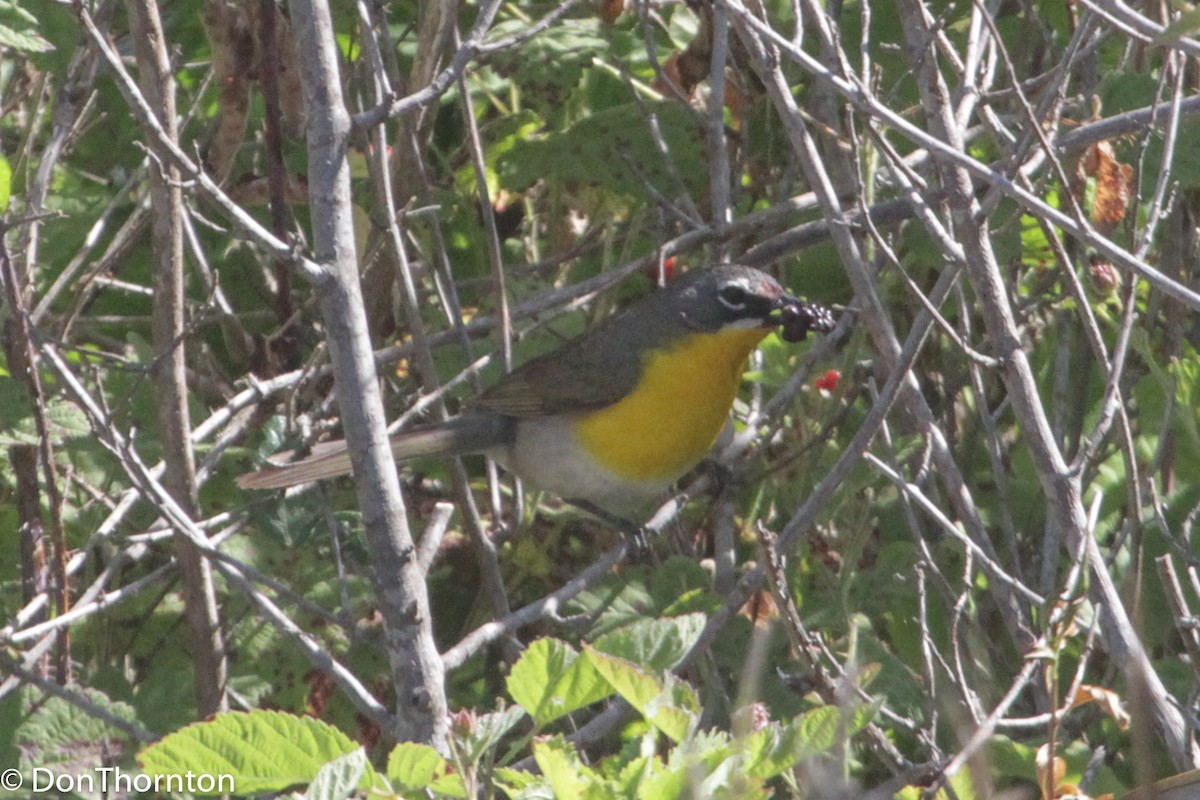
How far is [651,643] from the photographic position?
7.29 feet

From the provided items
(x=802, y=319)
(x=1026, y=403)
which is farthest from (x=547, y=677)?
(x=802, y=319)

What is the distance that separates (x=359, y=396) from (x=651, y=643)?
810 millimetres

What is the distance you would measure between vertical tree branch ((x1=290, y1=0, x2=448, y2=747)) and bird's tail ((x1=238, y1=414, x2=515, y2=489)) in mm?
758

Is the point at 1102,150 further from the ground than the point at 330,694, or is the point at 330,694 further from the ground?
the point at 1102,150

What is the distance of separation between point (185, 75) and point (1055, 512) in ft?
11.8

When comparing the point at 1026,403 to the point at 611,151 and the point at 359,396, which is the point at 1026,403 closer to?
the point at 359,396

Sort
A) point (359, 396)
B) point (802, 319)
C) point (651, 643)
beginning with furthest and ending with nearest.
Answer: point (802, 319)
point (359, 396)
point (651, 643)

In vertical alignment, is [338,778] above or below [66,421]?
above

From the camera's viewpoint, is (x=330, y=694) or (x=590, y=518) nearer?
(x=330, y=694)

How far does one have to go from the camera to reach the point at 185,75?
17.6 feet

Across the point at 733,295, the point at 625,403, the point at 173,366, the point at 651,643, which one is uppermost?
the point at 651,643

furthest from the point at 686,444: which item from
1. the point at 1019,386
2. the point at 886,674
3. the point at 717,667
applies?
the point at 1019,386

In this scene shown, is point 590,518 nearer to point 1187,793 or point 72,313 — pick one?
point 72,313

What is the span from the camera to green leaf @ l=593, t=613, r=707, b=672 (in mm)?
2168
